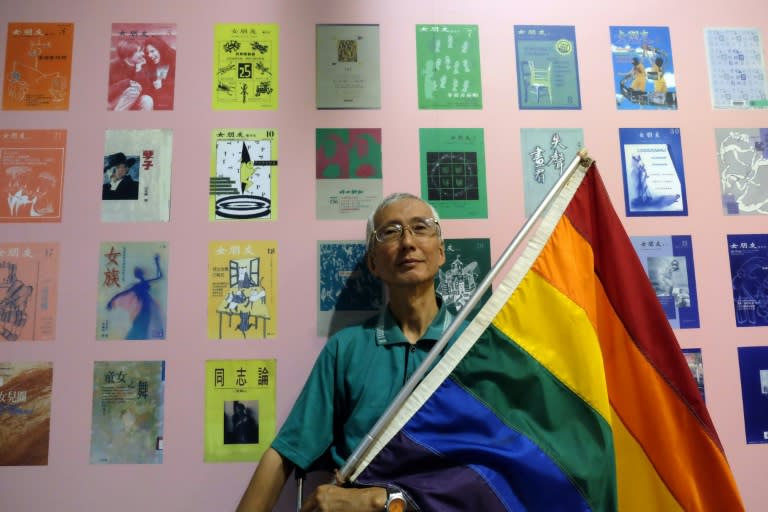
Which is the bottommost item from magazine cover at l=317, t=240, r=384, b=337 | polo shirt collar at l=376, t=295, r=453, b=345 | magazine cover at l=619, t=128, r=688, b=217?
polo shirt collar at l=376, t=295, r=453, b=345

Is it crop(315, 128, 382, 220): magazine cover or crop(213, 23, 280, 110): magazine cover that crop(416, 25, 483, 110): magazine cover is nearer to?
crop(315, 128, 382, 220): magazine cover

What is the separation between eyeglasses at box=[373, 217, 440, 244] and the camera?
1.39 meters

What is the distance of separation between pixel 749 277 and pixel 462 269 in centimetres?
85

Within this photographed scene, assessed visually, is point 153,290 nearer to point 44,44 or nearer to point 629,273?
point 44,44

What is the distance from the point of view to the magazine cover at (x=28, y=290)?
1.54 metres

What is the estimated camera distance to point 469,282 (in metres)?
1.58

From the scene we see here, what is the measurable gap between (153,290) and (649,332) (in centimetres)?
128

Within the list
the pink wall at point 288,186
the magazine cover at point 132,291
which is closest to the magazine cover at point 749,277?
the pink wall at point 288,186

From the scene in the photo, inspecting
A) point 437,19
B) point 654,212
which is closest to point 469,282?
point 654,212

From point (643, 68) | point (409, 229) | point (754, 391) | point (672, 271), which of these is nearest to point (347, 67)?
point (409, 229)

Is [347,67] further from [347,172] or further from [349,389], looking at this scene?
[349,389]

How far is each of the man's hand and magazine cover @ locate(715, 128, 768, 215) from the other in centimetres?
132

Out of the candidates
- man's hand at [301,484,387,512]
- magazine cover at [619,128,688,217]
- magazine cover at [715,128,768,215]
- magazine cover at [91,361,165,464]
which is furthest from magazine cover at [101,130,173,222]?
magazine cover at [715,128,768,215]

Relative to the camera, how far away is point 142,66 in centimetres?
164
